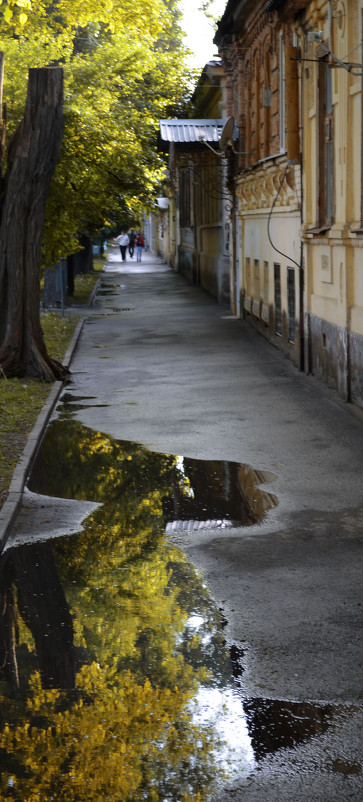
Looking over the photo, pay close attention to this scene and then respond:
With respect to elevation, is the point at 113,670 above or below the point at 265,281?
below

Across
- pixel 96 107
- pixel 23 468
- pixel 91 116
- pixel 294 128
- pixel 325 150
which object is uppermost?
pixel 96 107

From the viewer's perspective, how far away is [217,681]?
4.73m

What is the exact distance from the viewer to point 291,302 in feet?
56.1

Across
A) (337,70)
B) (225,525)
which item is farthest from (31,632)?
(337,70)

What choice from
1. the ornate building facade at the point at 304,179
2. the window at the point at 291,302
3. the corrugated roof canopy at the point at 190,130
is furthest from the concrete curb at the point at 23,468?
the corrugated roof canopy at the point at 190,130

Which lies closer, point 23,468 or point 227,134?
point 23,468

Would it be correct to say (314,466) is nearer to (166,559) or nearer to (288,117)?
(166,559)

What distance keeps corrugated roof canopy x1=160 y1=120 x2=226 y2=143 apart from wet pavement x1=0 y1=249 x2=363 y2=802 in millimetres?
13896

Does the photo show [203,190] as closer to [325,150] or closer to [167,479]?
[325,150]

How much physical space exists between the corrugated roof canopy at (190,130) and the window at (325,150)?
10.6 meters

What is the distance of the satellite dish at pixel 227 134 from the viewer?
73.0 feet

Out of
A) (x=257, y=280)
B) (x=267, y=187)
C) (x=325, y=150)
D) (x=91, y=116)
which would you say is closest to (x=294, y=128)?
(x=325, y=150)

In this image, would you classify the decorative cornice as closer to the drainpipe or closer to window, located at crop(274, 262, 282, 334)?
the drainpipe

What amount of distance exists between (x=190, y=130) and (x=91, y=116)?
470 cm
